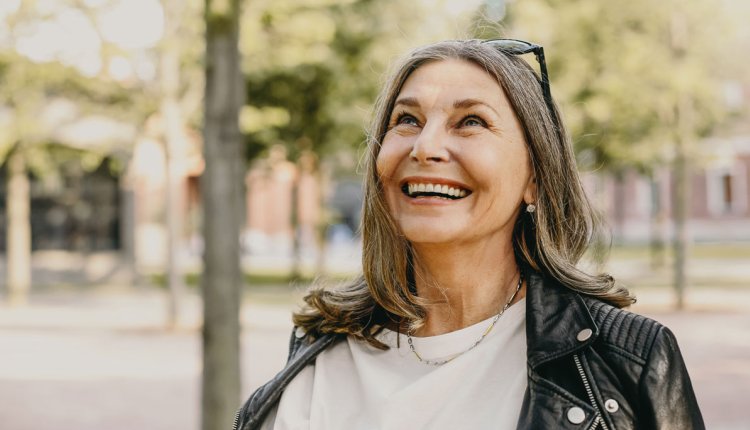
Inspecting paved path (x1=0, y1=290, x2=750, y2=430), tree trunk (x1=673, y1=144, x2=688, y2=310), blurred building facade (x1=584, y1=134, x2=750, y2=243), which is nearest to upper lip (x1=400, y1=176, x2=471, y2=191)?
paved path (x1=0, y1=290, x2=750, y2=430)

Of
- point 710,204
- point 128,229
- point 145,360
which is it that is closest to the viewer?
point 145,360

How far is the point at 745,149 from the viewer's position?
130ft

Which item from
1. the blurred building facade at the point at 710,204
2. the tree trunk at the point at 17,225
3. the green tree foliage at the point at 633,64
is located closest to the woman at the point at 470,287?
the green tree foliage at the point at 633,64

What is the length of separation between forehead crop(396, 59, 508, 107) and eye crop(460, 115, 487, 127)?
0.04 meters

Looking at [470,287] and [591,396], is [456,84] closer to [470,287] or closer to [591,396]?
[470,287]

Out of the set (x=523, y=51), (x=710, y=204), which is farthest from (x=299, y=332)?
(x=710, y=204)

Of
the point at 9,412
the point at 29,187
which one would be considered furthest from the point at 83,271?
the point at 9,412

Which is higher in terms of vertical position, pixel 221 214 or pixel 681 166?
pixel 681 166

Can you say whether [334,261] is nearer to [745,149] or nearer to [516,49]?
[745,149]

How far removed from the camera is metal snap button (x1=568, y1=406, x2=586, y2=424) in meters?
1.62

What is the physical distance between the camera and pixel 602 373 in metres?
1.66

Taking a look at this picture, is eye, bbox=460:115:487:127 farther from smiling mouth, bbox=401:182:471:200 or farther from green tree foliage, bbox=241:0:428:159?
green tree foliage, bbox=241:0:428:159

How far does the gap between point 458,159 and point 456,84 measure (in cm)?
18

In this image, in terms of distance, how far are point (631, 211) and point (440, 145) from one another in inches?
1646
